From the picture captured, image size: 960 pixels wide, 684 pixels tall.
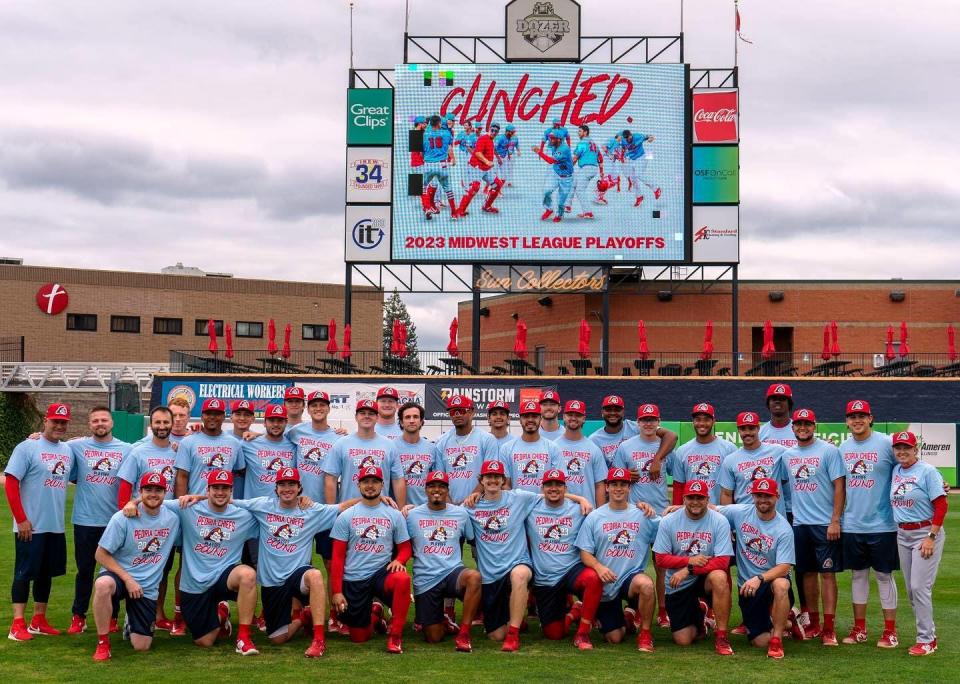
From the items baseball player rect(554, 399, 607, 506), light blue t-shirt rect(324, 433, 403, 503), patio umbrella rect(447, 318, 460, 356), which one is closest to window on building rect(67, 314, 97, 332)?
patio umbrella rect(447, 318, 460, 356)

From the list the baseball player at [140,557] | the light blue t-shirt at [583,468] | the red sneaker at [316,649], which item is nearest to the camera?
the red sneaker at [316,649]

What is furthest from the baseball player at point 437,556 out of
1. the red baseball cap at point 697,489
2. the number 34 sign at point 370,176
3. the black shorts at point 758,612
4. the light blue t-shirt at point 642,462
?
the number 34 sign at point 370,176

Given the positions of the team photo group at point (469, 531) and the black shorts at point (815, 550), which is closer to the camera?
the team photo group at point (469, 531)

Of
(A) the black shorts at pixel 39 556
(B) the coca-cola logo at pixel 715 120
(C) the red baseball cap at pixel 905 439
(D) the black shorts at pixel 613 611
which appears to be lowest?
(D) the black shorts at pixel 613 611

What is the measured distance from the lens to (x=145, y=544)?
9.49 m

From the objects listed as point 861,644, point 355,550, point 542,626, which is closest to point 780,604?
point 861,644

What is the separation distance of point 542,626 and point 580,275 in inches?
1065

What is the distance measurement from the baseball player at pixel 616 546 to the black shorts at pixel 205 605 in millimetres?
3023

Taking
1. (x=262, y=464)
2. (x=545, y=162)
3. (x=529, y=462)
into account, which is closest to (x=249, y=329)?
(x=545, y=162)

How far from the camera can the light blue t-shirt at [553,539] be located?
391 inches

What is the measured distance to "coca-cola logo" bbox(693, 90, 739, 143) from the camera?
1393 inches

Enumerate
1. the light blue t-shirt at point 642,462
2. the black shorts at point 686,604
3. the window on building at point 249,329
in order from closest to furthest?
the black shorts at point 686,604 → the light blue t-shirt at point 642,462 → the window on building at point 249,329

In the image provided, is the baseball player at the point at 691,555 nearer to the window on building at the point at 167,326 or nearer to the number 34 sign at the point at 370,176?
the number 34 sign at the point at 370,176

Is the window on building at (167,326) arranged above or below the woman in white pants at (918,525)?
above
